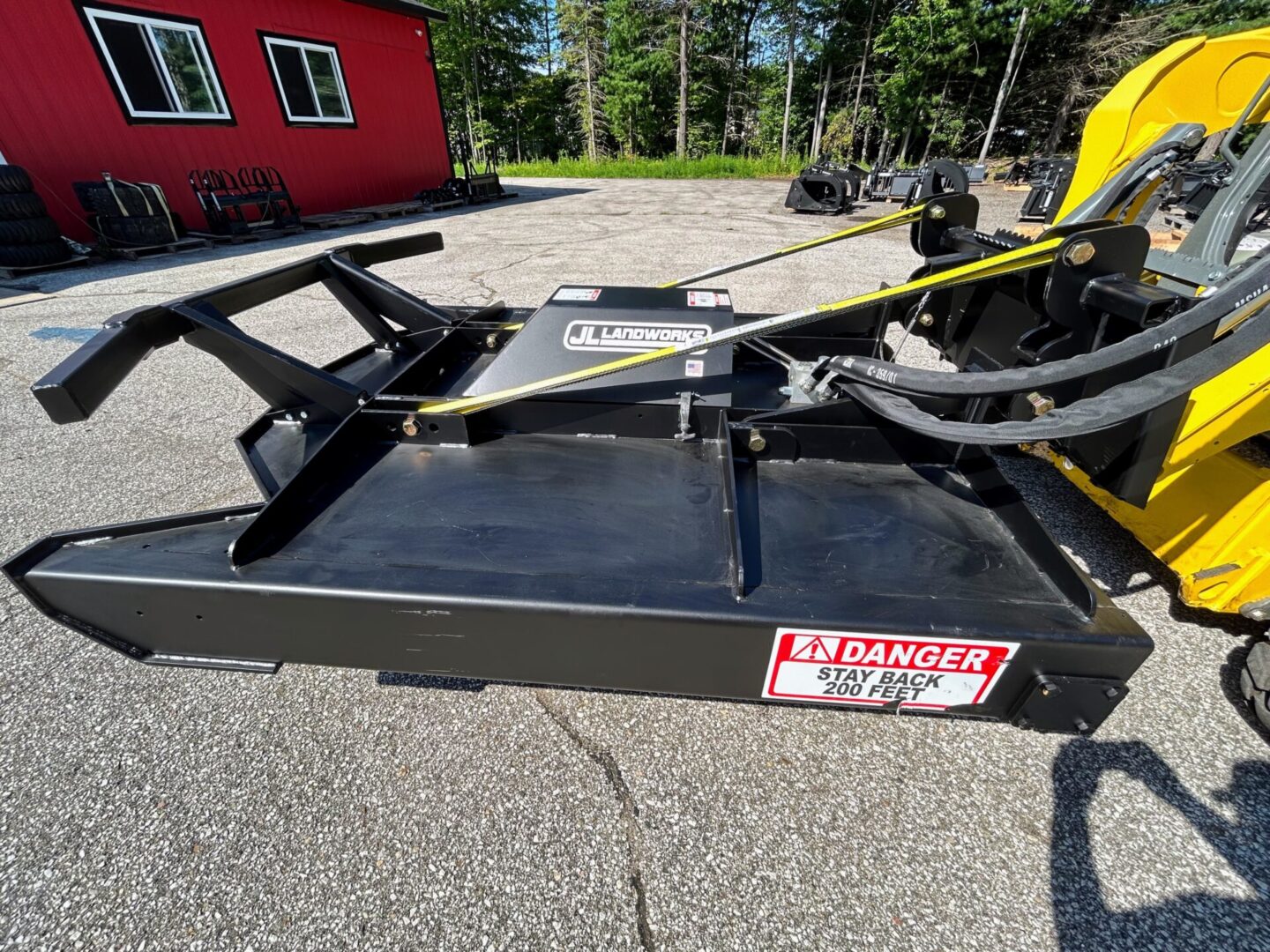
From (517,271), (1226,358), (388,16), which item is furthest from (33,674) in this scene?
(388,16)

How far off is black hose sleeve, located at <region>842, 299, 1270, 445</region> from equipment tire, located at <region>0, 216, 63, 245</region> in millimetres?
11192

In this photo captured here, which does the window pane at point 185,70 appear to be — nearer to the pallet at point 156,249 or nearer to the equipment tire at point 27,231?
the pallet at point 156,249

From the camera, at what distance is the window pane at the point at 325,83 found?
11.4m

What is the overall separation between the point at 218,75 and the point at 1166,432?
560 inches

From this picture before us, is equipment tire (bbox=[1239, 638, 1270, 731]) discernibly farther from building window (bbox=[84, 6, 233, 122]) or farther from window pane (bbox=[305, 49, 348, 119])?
window pane (bbox=[305, 49, 348, 119])

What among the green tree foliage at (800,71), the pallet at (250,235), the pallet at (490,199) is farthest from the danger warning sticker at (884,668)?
the green tree foliage at (800,71)

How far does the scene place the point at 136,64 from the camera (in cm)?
889

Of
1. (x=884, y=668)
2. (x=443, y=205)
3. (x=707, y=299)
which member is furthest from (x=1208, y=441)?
(x=443, y=205)

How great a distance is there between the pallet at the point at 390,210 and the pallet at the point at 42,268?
518 cm

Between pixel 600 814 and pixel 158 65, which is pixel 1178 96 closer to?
pixel 600 814

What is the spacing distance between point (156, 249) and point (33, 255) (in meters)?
1.46

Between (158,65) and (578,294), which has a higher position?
(158,65)

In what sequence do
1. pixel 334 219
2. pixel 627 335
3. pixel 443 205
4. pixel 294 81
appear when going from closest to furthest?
pixel 627 335
pixel 294 81
pixel 334 219
pixel 443 205

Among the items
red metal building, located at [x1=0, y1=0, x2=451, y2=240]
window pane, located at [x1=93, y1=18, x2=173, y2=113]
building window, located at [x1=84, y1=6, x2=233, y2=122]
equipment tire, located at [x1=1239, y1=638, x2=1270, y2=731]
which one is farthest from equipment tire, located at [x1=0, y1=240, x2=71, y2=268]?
equipment tire, located at [x1=1239, y1=638, x2=1270, y2=731]
